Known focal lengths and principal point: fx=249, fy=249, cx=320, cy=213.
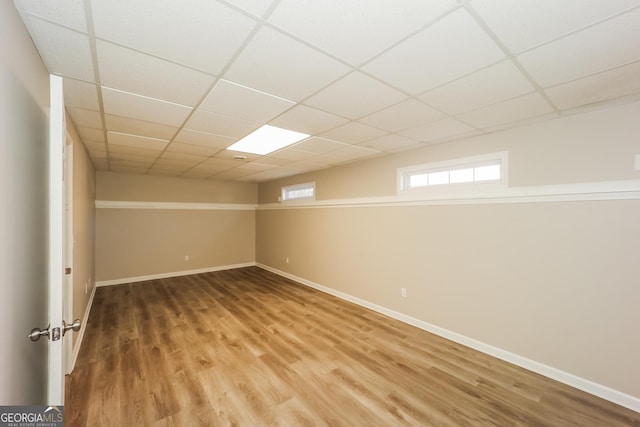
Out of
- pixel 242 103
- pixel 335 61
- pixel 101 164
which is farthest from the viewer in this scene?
pixel 101 164

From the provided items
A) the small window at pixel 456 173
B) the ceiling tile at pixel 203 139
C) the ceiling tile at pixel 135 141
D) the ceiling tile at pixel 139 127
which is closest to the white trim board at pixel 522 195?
the small window at pixel 456 173

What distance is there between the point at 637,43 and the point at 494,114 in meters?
0.93

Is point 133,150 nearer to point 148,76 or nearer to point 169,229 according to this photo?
point 148,76

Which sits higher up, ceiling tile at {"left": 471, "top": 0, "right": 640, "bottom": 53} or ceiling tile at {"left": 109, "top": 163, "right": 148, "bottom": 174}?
ceiling tile at {"left": 471, "top": 0, "right": 640, "bottom": 53}

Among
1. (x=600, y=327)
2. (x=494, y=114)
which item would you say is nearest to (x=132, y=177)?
(x=494, y=114)

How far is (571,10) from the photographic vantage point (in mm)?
1113

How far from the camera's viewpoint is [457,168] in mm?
3100

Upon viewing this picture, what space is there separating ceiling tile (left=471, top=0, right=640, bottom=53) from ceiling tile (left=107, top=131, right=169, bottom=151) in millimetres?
3335

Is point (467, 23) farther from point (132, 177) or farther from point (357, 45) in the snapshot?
point (132, 177)

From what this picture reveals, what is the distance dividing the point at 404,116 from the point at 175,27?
6.06 ft

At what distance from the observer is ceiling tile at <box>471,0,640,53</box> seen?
1081 mm

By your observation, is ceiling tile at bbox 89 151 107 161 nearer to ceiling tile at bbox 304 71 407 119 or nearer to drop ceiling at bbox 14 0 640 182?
drop ceiling at bbox 14 0 640 182

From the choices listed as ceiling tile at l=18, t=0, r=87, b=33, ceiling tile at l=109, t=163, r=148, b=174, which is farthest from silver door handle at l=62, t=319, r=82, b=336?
ceiling tile at l=109, t=163, r=148, b=174

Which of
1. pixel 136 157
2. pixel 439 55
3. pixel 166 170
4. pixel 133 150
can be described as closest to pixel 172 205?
pixel 166 170
